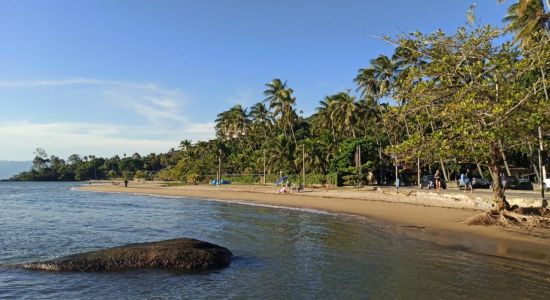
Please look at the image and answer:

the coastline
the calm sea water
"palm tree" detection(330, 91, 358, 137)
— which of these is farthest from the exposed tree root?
"palm tree" detection(330, 91, 358, 137)

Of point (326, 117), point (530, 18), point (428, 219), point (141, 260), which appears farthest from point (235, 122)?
point (141, 260)

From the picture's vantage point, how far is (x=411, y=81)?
18734 mm

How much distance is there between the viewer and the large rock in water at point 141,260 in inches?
484

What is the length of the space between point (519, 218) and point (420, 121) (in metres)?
5.89

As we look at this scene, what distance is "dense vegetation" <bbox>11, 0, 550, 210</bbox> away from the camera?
55.6 ft

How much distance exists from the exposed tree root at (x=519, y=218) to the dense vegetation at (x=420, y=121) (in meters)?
0.83

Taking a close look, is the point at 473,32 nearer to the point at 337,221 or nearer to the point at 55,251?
the point at 337,221

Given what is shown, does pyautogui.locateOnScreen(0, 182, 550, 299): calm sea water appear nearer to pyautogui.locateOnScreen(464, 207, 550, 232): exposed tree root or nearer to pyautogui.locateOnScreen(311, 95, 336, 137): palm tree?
pyautogui.locateOnScreen(464, 207, 550, 232): exposed tree root

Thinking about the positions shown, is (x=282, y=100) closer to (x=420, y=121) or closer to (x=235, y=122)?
(x=235, y=122)

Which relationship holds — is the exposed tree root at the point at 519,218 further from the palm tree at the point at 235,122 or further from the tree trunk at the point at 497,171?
the palm tree at the point at 235,122

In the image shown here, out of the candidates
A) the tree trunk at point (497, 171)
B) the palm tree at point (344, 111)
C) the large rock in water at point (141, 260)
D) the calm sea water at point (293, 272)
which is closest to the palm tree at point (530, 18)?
the tree trunk at point (497, 171)

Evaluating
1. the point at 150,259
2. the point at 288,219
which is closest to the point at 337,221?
the point at 288,219

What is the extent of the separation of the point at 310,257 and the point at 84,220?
17.9 metres

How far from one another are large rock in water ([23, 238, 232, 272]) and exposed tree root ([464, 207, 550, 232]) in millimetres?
12992
